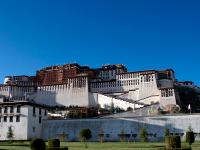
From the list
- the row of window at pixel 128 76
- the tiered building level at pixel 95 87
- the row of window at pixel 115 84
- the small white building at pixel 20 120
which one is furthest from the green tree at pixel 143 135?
the row of window at pixel 128 76

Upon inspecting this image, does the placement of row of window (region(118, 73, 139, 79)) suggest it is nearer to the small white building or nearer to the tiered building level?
the tiered building level

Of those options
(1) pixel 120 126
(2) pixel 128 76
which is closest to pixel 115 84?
(2) pixel 128 76

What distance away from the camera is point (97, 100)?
108500 millimetres

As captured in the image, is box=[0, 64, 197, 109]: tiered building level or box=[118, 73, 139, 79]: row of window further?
box=[118, 73, 139, 79]: row of window

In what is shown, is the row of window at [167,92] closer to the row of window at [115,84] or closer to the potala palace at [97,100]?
the potala palace at [97,100]

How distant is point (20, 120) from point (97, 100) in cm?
Result: 4429

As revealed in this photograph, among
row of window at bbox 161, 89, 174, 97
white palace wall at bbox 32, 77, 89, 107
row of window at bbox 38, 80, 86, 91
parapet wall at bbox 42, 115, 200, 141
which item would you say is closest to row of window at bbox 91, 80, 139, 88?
white palace wall at bbox 32, 77, 89, 107

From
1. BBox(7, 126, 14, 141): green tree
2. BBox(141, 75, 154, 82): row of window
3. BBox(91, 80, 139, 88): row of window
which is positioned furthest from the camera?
BBox(91, 80, 139, 88): row of window

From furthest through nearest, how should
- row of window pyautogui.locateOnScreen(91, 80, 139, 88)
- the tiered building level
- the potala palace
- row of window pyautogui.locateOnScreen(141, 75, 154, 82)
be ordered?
row of window pyautogui.locateOnScreen(91, 80, 139, 88)
row of window pyautogui.locateOnScreen(141, 75, 154, 82)
the tiered building level
the potala palace

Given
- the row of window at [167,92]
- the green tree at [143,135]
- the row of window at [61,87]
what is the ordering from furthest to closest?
the row of window at [61,87]
the row of window at [167,92]
the green tree at [143,135]

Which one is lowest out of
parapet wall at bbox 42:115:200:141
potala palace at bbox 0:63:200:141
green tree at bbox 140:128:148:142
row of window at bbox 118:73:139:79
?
green tree at bbox 140:128:148:142

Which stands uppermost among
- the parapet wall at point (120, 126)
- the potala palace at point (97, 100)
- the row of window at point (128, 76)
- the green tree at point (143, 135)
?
the row of window at point (128, 76)

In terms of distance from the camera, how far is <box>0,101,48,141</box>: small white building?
6562cm

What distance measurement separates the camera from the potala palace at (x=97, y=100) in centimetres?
6378
